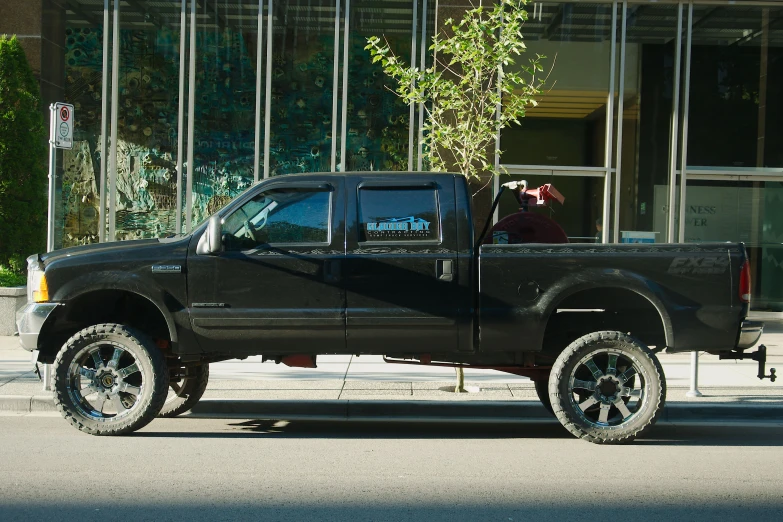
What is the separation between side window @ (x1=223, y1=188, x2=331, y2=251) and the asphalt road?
1.65 metres

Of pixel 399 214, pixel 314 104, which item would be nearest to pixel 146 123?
pixel 314 104

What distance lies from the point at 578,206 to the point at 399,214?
9.03m

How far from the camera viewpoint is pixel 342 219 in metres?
7.18

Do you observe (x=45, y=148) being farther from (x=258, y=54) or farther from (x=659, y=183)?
(x=659, y=183)

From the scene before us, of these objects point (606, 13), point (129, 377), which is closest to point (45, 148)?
point (129, 377)

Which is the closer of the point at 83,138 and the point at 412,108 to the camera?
the point at 412,108

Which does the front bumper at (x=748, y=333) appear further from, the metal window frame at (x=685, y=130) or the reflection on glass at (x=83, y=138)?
the reflection on glass at (x=83, y=138)

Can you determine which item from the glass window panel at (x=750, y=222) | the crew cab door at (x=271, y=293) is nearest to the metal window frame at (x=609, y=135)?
the glass window panel at (x=750, y=222)

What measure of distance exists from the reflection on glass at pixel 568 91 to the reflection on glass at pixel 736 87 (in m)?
1.73

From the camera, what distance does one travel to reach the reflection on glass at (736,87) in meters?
16.0

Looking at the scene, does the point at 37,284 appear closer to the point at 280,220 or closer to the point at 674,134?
the point at 280,220

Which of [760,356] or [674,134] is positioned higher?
[674,134]

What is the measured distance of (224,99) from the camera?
15.4 metres

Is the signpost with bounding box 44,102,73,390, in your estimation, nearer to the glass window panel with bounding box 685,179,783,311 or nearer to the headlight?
the headlight
